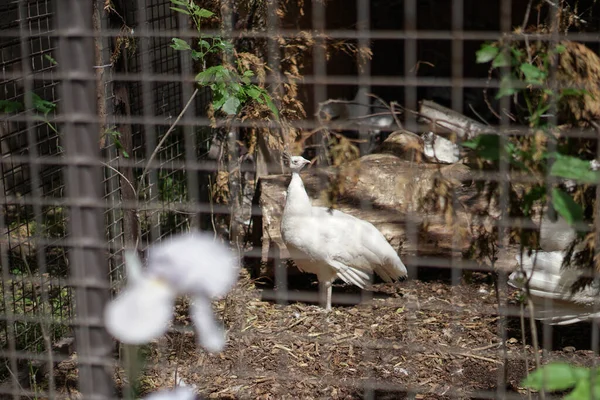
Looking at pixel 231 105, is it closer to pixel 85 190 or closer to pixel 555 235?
pixel 85 190

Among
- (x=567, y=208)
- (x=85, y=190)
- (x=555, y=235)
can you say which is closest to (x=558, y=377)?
(x=567, y=208)

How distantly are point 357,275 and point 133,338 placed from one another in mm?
2189

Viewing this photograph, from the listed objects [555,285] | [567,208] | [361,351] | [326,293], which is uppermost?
[567,208]

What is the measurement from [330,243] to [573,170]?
1.77 meters

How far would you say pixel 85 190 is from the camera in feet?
4.44

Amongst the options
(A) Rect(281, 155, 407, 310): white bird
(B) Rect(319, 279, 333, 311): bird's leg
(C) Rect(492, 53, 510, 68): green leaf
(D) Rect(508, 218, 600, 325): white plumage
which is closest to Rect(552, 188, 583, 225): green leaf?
(C) Rect(492, 53, 510, 68): green leaf

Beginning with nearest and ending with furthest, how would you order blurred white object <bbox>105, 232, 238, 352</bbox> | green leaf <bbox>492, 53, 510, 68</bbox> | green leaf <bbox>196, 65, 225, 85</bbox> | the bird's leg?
blurred white object <bbox>105, 232, 238, 352</bbox> < green leaf <bbox>492, 53, 510, 68</bbox> < green leaf <bbox>196, 65, 225, 85</bbox> < the bird's leg

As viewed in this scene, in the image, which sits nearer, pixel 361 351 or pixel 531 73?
pixel 531 73

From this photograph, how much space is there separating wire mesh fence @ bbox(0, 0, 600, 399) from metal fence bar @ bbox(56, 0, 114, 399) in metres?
0.02

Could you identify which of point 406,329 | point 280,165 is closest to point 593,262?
point 406,329

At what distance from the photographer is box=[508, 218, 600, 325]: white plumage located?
2.59m

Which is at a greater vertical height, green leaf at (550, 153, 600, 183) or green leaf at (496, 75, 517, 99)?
green leaf at (496, 75, 517, 99)

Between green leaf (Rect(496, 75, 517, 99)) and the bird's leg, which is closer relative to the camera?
→ green leaf (Rect(496, 75, 517, 99))

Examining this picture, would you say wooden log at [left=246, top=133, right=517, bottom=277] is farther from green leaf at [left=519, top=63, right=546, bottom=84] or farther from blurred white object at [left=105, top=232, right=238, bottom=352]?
blurred white object at [left=105, top=232, right=238, bottom=352]
